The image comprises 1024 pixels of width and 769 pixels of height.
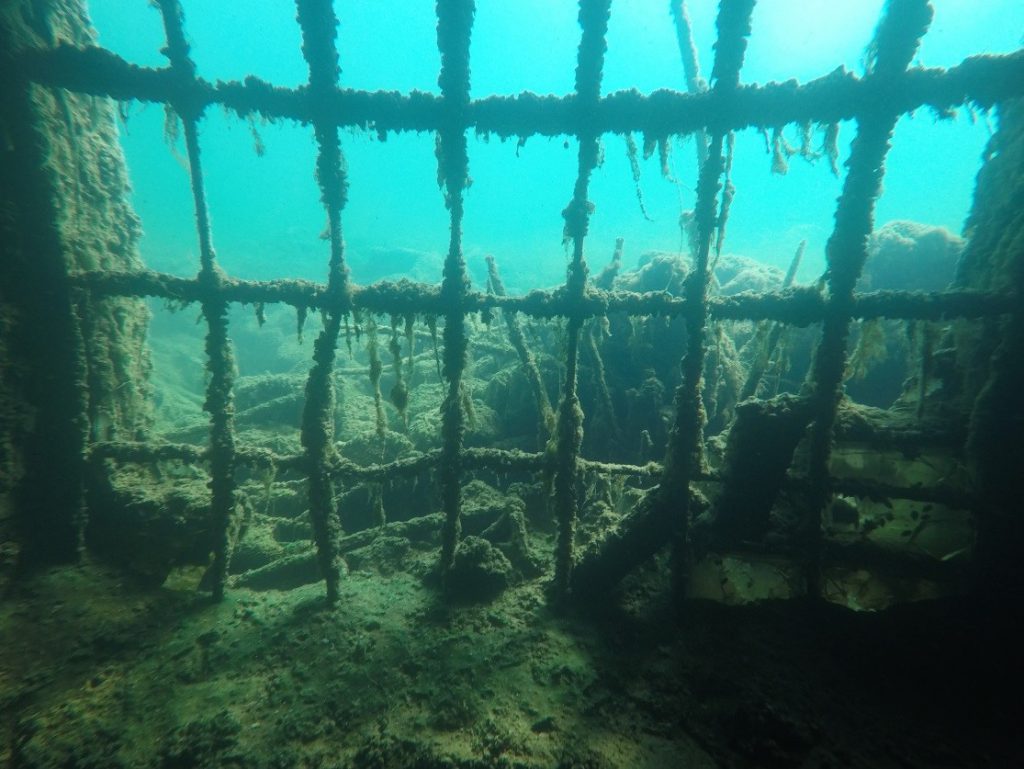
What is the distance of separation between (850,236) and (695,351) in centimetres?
168

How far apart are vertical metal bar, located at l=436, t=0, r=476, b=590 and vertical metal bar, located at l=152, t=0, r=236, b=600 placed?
238 centimetres

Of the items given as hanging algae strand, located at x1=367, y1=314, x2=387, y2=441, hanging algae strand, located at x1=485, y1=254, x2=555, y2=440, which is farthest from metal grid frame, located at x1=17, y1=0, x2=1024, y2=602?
hanging algae strand, located at x1=485, y1=254, x2=555, y2=440

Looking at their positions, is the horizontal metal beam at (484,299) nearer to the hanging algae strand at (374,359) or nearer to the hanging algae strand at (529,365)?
the hanging algae strand at (374,359)

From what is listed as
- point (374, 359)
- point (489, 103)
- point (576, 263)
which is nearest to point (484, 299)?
point (576, 263)

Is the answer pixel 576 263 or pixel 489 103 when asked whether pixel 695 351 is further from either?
pixel 489 103

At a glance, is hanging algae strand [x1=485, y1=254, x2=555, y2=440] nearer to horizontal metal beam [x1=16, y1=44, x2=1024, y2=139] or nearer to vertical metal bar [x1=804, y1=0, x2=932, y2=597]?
horizontal metal beam [x1=16, y1=44, x2=1024, y2=139]

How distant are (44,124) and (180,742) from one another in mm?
6213

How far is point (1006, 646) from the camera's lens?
383cm

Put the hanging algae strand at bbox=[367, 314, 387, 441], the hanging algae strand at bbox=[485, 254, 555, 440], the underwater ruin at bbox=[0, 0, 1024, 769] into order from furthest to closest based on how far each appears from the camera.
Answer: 1. the hanging algae strand at bbox=[485, 254, 555, 440]
2. the hanging algae strand at bbox=[367, 314, 387, 441]
3. the underwater ruin at bbox=[0, 0, 1024, 769]

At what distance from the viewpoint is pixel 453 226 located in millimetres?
4621

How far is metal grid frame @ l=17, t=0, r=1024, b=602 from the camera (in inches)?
153

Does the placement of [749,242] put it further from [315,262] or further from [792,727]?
[792,727]

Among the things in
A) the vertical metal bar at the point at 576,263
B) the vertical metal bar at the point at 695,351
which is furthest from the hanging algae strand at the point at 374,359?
the vertical metal bar at the point at 695,351

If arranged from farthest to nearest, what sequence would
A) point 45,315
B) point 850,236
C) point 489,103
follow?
1. point 45,315
2. point 489,103
3. point 850,236
